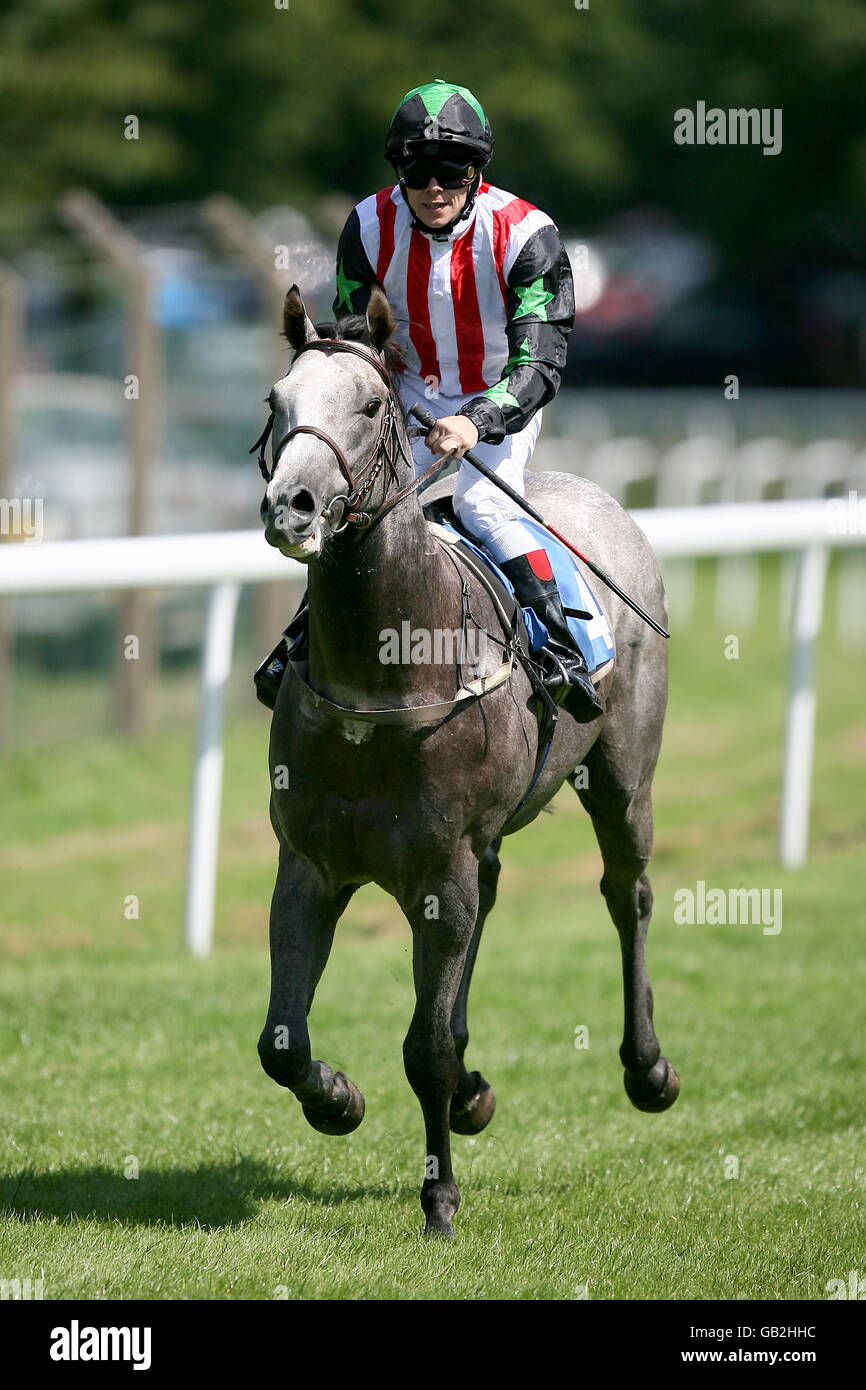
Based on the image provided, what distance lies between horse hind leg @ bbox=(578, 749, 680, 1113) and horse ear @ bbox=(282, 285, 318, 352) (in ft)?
6.13

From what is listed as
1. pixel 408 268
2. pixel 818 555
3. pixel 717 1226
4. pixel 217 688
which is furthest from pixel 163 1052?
pixel 818 555

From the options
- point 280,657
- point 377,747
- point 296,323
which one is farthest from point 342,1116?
point 296,323

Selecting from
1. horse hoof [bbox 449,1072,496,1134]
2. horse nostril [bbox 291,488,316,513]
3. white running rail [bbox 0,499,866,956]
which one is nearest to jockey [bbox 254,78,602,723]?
horse nostril [bbox 291,488,316,513]

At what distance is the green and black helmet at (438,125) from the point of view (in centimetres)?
434

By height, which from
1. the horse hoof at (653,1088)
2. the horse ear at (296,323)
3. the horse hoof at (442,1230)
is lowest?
the horse hoof at (442,1230)

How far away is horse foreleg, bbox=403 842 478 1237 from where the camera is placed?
4.46 m

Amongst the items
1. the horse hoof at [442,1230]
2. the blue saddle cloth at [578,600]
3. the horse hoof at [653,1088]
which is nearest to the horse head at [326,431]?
the blue saddle cloth at [578,600]

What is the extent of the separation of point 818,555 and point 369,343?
17.4ft

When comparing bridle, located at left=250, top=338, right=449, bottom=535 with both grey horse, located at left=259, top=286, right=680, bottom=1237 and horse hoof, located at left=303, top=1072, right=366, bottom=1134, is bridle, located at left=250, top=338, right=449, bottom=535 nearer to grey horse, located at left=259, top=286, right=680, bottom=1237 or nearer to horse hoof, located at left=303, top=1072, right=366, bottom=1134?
grey horse, located at left=259, top=286, right=680, bottom=1237

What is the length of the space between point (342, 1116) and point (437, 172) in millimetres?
2334

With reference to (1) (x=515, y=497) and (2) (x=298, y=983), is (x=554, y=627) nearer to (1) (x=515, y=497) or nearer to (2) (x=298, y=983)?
(1) (x=515, y=497)

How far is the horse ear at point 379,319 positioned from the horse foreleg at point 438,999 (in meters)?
1.24

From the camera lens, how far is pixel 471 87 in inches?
978

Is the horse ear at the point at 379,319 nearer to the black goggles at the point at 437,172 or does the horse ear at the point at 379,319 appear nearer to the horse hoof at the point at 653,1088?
the black goggles at the point at 437,172
